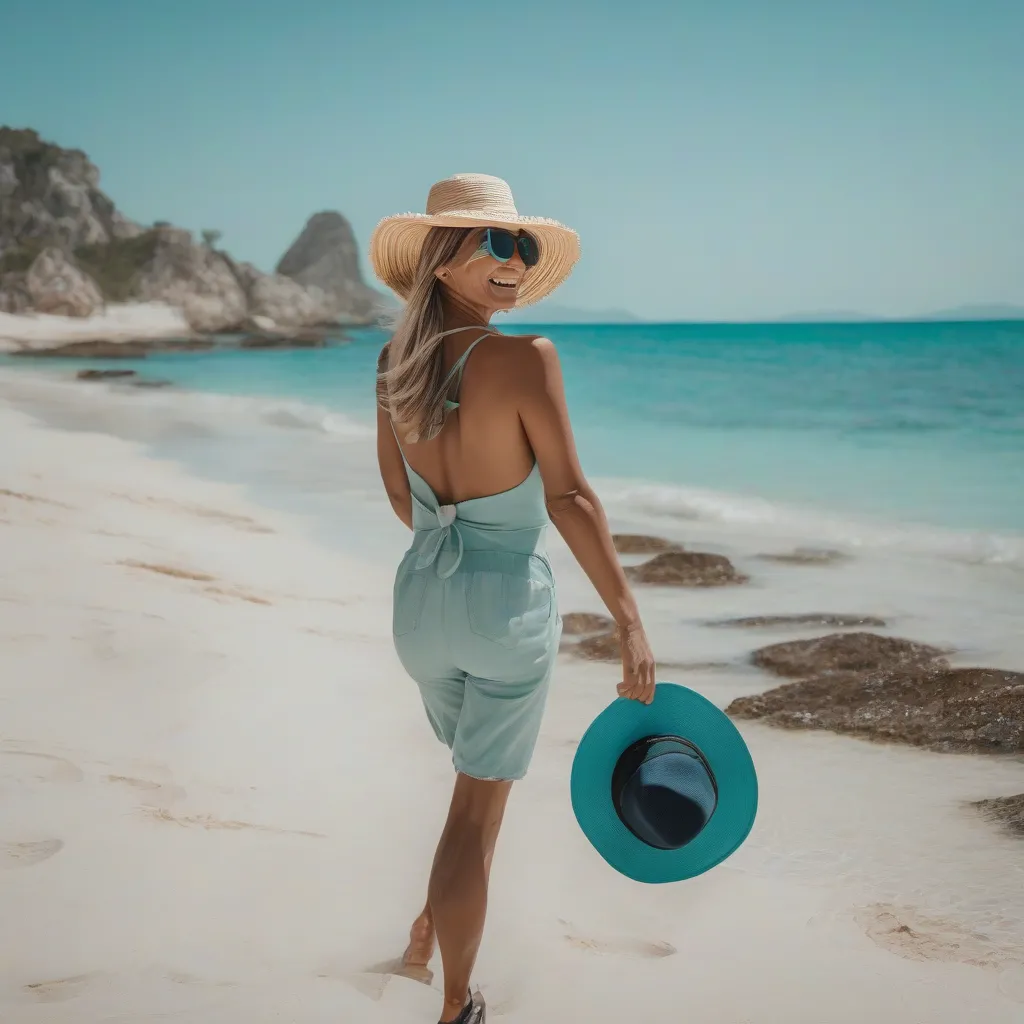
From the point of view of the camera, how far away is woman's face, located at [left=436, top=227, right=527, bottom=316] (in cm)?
193

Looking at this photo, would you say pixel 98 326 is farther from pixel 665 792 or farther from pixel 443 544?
pixel 665 792

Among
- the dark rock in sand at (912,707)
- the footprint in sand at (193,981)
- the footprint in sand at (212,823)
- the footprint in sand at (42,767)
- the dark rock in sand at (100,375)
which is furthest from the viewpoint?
the dark rock in sand at (100,375)

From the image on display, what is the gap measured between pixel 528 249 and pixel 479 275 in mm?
106

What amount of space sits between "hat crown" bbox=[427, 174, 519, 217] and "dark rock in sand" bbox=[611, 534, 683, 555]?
4.92 metres

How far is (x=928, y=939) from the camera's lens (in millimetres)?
2416

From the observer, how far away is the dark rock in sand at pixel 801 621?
5.11 metres

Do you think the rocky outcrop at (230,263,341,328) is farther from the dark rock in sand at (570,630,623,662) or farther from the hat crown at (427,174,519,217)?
the hat crown at (427,174,519,217)

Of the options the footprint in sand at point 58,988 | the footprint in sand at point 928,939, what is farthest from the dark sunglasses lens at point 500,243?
the footprint in sand at point 928,939

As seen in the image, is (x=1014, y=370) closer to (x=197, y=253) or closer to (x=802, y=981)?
(x=197, y=253)

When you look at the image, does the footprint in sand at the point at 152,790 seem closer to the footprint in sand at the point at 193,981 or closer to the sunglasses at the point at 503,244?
the footprint in sand at the point at 193,981

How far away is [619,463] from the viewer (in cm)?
1403

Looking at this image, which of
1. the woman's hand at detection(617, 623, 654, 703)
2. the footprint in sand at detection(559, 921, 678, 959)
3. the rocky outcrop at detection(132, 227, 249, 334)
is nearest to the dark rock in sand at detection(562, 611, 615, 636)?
the footprint in sand at detection(559, 921, 678, 959)

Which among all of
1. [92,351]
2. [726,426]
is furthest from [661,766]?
[92,351]

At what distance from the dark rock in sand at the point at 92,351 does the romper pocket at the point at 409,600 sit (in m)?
21.2
